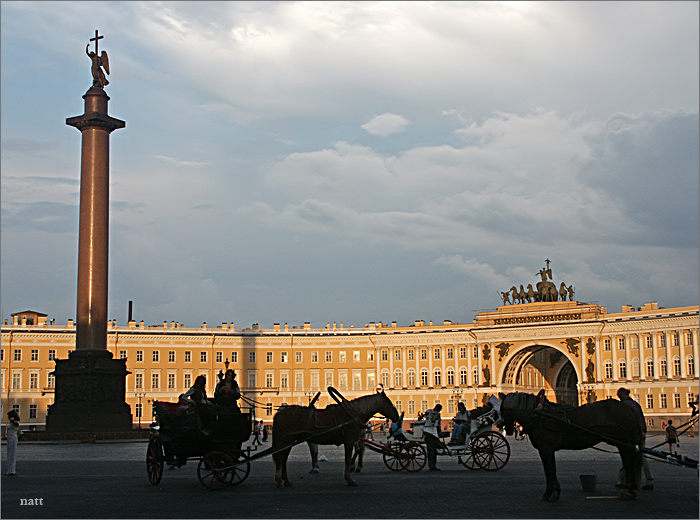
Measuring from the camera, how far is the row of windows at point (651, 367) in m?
78.5

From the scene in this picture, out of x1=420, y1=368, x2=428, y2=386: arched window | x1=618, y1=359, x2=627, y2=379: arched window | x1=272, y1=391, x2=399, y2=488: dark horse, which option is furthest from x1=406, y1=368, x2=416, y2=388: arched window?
x1=272, y1=391, x2=399, y2=488: dark horse

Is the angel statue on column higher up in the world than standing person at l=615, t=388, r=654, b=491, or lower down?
higher up

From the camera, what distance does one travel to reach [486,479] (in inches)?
766

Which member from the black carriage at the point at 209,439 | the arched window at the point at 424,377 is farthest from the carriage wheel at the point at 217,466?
the arched window at the point at 424,377

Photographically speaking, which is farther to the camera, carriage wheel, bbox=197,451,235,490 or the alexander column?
the alexander column

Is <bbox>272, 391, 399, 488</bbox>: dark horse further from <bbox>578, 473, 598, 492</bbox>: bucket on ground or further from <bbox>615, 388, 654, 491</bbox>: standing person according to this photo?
<bbox>615, 388, 654, 491</bbox>: standing person

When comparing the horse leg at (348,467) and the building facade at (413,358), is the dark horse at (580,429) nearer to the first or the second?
the horse leg at (348,467)

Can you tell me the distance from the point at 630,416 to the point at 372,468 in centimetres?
1016

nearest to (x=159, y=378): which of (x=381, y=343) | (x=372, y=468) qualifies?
(x=381, y=343)

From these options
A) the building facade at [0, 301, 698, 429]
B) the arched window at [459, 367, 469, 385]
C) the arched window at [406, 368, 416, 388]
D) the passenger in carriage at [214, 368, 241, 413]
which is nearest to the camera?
the passenger in carriage at [214, 368, 241, 413]

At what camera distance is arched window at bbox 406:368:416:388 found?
9438cm

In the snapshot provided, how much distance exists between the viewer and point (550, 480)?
48.9 feet

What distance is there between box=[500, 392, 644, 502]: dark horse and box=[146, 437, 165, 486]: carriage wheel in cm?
697

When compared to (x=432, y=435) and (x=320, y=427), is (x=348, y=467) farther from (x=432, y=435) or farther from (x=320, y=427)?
(x=432, y=435)
